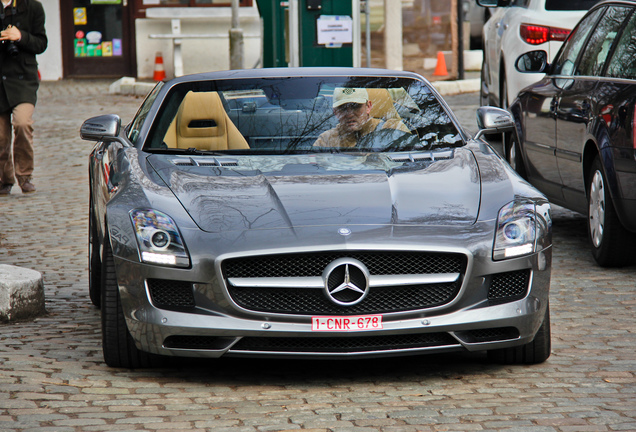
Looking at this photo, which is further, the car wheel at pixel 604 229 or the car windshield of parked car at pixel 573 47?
the car windshield of parked car at pixel 573 47

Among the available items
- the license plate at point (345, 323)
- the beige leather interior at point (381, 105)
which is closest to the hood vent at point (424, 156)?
the beige leather interior at point (381, 105)

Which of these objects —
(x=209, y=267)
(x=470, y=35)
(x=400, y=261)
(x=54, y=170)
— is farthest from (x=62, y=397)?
(x=470, y=35)

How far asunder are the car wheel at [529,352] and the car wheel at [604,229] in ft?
7.96

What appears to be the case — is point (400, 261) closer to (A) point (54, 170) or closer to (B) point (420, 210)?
(B) point (420, 210)

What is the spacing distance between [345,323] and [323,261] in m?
0.27

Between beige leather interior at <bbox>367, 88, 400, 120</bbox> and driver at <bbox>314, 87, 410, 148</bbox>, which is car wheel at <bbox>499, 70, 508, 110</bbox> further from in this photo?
driver at <bbox>314, 87, 410, 148</bbox>

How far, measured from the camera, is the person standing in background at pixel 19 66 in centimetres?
1055

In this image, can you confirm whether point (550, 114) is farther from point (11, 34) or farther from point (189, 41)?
point (189, 41)

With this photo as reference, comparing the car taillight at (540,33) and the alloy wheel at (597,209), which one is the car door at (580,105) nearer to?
the alloy wheel at (597,209)

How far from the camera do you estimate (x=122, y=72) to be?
86.7ft

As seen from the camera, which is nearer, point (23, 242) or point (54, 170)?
point (23, 242)

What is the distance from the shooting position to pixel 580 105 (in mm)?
7801

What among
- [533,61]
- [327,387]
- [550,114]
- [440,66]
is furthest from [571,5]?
[440,66]

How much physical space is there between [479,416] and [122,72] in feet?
75.8
